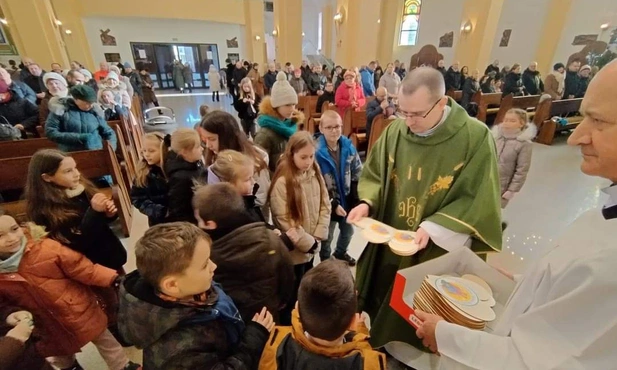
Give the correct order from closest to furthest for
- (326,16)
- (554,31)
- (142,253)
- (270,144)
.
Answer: (142,253) → (270,144) → (554,31) → (326,16)

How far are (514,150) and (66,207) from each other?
12.7 feet

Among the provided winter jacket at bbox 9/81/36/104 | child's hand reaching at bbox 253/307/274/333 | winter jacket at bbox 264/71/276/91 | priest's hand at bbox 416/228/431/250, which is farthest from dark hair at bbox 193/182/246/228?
winter jacket at bbox 264/71/276/91

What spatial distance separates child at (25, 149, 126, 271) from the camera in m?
1.73

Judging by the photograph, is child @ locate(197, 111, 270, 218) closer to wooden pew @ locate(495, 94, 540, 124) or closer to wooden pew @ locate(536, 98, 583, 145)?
wooden pew @ locate(495, 94, 540, 124)

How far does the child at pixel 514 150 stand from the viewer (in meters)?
3.10

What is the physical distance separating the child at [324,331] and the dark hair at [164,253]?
0.45 metres

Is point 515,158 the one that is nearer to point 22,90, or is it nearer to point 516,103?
point 516,103

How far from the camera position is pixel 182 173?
2.13 meters

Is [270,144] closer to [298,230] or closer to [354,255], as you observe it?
[298,230]

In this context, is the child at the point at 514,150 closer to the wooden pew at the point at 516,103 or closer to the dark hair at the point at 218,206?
the dark hair at the point at 218,206

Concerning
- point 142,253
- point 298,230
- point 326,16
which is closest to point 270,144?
point 298,230

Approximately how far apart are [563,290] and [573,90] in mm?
10520

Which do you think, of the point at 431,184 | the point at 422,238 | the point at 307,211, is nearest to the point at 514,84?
the point at 431,184

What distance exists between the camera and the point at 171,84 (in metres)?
18.8
